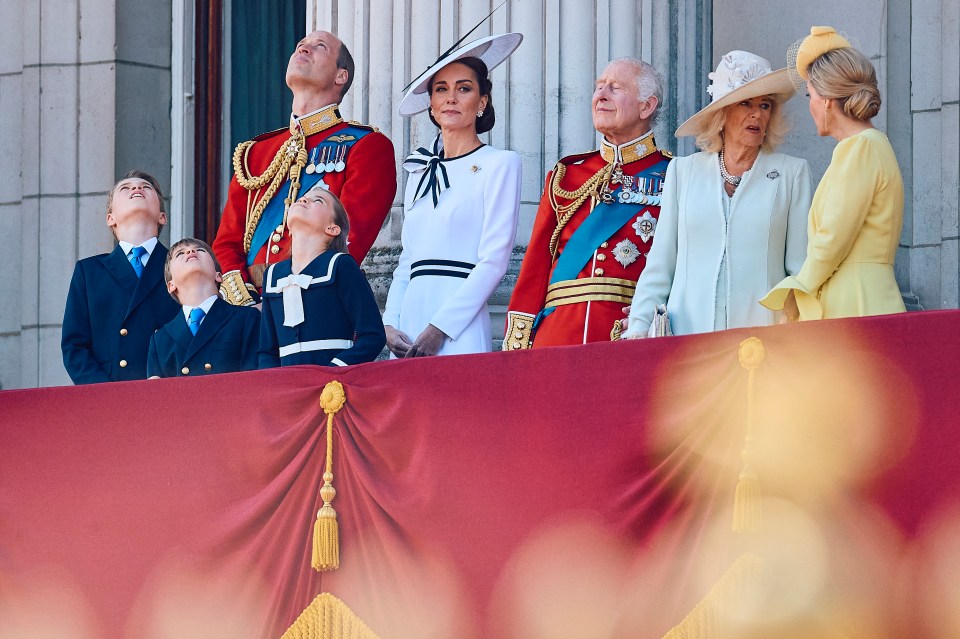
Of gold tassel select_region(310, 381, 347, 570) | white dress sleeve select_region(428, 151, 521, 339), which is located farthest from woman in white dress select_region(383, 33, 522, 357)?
gold tassel select_region(310, 381, 347, 570)

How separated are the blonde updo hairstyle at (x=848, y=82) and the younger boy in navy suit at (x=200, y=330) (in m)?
2.08

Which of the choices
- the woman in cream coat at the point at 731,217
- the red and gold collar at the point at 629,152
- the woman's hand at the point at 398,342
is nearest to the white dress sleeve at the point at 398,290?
the woman's hand at the point at 398,342

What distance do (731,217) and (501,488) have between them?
4.20 feet

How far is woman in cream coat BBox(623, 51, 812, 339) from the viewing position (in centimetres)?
591

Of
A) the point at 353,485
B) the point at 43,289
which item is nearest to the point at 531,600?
the point at 353,485

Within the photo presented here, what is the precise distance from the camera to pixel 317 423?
18.3 feet

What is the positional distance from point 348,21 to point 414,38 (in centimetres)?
42

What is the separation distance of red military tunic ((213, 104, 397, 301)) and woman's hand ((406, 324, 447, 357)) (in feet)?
1.44

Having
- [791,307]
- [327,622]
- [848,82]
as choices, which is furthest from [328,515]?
[848,82]

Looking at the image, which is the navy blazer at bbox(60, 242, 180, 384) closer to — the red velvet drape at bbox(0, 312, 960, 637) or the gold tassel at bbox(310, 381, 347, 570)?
the red velvet drape at bbox(0, 312, 960, 637)

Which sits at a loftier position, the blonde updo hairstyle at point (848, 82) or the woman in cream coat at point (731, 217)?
the blonde updo hairstyle at point (848, 82)

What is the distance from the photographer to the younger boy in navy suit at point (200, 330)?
6.39 meters

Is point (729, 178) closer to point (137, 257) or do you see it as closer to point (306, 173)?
point (306, 173)

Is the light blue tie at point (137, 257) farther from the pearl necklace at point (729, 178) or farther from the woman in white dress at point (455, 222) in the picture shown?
the pearl necklace at point (729, 178)
